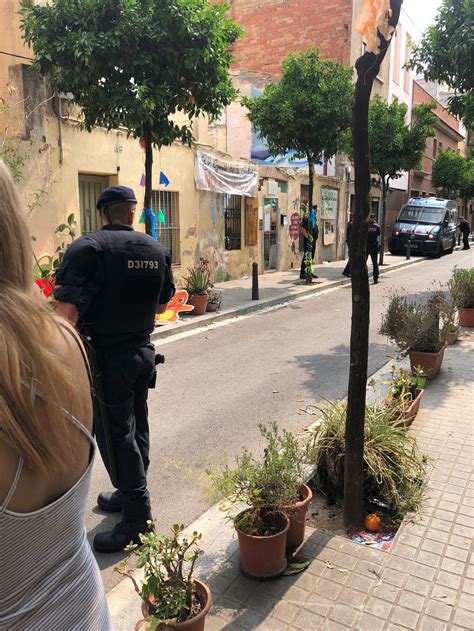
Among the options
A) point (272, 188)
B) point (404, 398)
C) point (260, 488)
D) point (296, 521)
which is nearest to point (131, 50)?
point (404, 398)

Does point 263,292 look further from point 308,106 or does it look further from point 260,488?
point 260,488

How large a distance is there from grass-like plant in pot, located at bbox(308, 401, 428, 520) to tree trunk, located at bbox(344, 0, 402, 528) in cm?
20

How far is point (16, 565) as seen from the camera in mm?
1057

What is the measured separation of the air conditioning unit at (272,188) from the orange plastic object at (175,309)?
7096 mm

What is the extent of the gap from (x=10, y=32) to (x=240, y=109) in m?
11.9

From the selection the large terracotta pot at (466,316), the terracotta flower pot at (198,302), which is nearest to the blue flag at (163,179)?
the terracotta flower pot at (198,302)

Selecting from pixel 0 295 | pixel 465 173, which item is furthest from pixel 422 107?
pixel 0 295

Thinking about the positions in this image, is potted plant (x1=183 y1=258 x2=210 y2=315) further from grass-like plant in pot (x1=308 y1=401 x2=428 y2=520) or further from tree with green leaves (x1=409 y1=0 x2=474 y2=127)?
grass-like plant in pot (x1=308 y1=401 x2=428 y2=520)

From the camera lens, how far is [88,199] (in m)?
10.1

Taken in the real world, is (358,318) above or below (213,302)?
above

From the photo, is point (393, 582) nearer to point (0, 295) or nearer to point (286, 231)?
point (0, 295)

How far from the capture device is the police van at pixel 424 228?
2356cm

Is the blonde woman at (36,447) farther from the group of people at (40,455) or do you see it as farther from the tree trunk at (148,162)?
the tree trunk at (148,162)

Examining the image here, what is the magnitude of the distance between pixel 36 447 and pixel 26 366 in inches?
6.1
